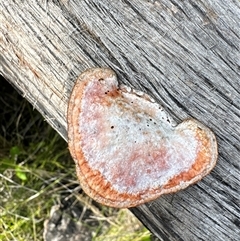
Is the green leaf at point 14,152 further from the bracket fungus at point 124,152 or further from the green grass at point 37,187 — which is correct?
the bracket fungus at point 124,152

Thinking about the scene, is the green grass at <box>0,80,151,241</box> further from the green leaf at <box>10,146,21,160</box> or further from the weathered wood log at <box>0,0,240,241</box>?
the weathered wood log at <box>0,0,240,241</box>

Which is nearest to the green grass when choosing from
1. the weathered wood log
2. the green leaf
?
the green leaf

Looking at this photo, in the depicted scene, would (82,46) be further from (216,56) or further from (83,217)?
(83,217)

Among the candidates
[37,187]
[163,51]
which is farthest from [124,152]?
[37,187]

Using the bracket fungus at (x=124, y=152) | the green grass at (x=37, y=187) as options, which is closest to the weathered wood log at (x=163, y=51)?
the bracket fungus at (x=124, y=152)

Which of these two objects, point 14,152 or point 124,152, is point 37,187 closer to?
point 14,152
